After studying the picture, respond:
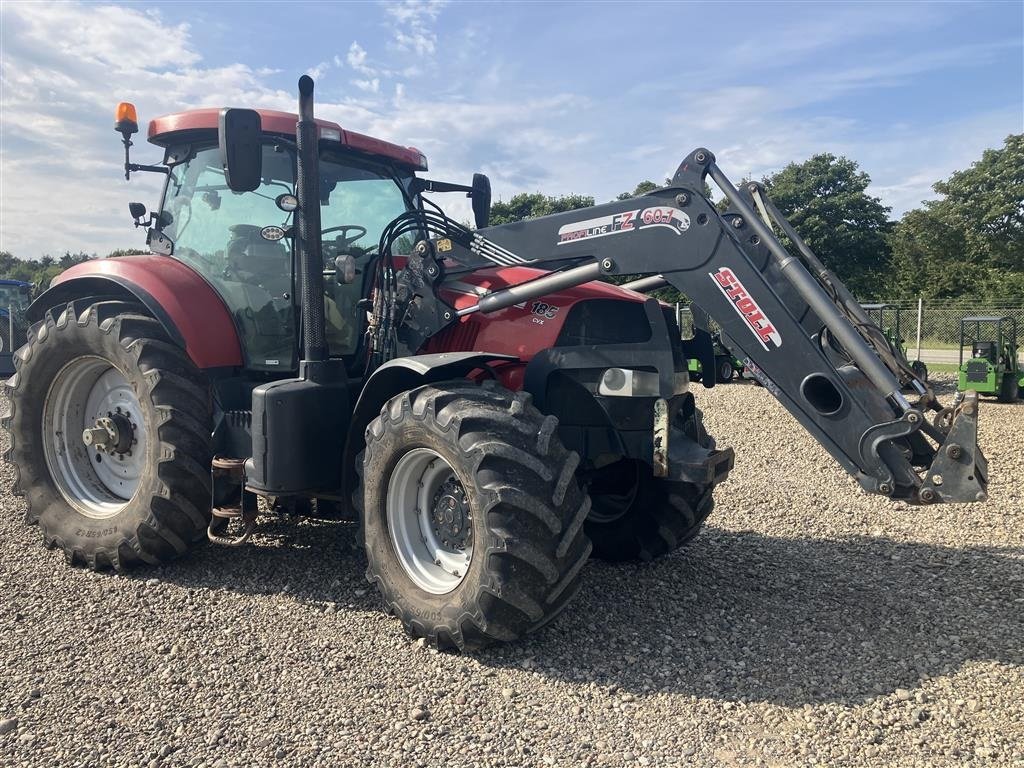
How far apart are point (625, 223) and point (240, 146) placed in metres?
1.97

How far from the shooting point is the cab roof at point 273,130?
464 centimetres

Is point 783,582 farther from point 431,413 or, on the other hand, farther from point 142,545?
point 142,545

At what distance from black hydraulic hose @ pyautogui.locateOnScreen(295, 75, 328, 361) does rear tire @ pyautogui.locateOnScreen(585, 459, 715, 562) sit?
186cm

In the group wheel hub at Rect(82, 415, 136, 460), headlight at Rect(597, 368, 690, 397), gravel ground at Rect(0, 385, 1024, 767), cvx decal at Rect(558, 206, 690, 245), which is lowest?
gravel ground at Rect(0, 385, 1024, 767)

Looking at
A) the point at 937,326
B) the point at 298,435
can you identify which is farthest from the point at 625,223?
the point at 937,326

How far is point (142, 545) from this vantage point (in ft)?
14.9

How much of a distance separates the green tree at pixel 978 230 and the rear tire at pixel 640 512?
1165 inches

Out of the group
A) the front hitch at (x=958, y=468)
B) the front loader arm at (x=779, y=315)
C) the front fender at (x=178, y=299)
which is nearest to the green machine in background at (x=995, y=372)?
the front loader arm at (x=779, y=315)

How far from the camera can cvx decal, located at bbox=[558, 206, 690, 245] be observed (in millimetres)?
3854

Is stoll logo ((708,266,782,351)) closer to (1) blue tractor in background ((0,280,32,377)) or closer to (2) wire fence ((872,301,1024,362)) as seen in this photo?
(1) blue tractor in background ((0,280,32,377))

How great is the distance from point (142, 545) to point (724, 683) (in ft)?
10.6

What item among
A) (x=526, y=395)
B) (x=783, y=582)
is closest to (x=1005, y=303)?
(x=783, y=582)

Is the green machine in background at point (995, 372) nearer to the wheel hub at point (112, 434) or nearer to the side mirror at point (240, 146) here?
the side mirror at point (240, 146)

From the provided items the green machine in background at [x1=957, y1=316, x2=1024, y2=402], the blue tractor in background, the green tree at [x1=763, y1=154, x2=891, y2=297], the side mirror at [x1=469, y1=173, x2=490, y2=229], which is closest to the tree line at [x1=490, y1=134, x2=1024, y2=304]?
the green tree at [x1=763, y1=154, x2=891, y2=297]
